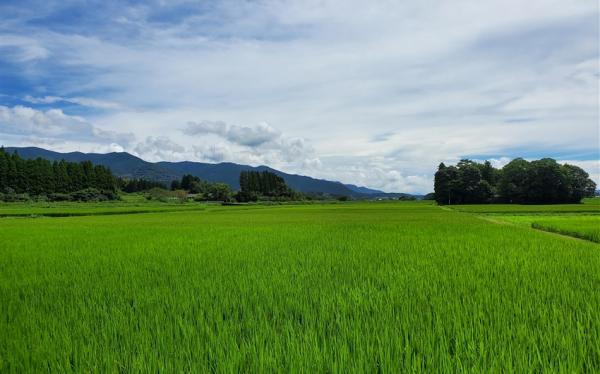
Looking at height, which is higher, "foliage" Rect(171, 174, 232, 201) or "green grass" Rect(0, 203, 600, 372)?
"foliage" Rect(171, 174, 232, 201)

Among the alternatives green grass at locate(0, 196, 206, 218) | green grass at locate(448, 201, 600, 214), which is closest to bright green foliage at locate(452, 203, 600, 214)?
green grass at locate(448, 201, 600, 214)

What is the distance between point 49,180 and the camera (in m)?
90.4

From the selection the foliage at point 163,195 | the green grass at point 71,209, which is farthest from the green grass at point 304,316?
the foliage at point 163,195

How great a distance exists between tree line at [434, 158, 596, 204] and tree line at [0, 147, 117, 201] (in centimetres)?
7183

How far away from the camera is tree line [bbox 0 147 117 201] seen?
278 ft

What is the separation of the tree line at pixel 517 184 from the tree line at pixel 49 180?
71.8 m

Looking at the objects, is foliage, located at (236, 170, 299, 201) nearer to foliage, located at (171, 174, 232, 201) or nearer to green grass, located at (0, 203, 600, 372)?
foliage, located at (171, 174, 232, 201)

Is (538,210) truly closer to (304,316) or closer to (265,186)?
(304,316)

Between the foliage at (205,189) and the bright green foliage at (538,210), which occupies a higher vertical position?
the foliage at (205,189)

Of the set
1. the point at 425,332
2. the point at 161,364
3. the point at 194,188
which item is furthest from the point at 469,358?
the point at 194,188

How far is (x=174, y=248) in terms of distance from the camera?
12.0m

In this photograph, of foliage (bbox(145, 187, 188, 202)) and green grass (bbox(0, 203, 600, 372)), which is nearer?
green grass (bbox(0, 203, 600, 372))

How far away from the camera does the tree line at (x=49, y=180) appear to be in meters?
84.6

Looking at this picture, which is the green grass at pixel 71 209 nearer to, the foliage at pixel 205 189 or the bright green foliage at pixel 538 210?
the bright green foliage at pixel 538 210
